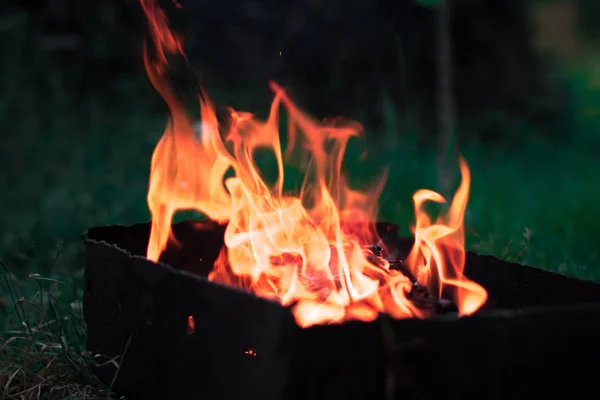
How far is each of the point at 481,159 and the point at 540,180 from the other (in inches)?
29.5

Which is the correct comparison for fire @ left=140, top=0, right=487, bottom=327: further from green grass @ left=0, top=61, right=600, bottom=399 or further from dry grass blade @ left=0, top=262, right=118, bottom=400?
green grass @ left=0, top=61, right=600, bottom=399


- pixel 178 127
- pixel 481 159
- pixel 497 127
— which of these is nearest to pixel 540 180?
pixel 481 159

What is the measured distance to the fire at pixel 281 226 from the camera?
2113mm

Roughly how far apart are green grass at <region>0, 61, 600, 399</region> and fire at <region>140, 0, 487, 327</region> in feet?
2.11

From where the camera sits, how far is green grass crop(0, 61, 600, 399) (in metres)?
3.22

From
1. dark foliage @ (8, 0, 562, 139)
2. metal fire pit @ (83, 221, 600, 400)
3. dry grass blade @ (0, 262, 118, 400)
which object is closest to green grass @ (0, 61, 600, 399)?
dry grass blade @ (0, 262, 118, 400)

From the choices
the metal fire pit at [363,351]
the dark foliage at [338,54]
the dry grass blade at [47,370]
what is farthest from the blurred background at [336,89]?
the metal fire pit at [363,351]

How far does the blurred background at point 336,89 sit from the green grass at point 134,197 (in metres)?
0.02

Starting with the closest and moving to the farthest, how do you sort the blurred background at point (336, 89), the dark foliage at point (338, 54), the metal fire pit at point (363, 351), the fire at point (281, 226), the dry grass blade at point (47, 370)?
the metal fire pit at point (363, 351) < the fire at point (281, 226) < the dry grass blade at point (47, 370) < the blurred background at point (336, 89) < the dark foliage at point (338, 54)

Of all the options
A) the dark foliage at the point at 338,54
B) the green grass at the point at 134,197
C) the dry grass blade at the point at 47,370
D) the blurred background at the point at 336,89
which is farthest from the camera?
the dark foliage at the point at 338,54

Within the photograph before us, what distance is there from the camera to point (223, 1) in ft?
18.9

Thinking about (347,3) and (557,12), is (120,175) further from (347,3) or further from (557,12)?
(557,12)

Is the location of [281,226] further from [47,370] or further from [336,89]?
[336,89]

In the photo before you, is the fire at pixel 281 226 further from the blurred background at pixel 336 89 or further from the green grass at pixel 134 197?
the blurred background at pixel 336 89
